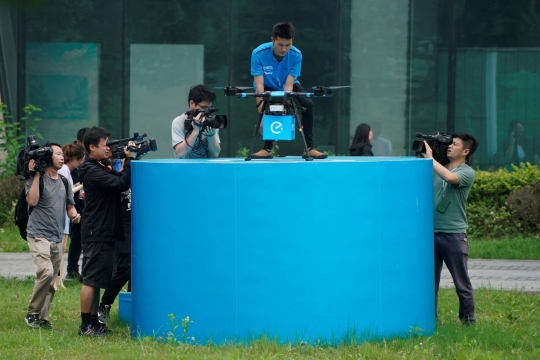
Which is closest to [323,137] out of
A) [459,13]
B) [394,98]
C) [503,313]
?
[394,98]

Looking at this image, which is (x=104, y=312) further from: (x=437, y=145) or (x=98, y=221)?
(x=437, y=145)

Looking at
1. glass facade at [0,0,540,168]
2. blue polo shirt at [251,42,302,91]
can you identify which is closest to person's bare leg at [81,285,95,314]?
blue polo shirt at [251,42,302,91]

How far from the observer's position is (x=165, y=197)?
7070 mm

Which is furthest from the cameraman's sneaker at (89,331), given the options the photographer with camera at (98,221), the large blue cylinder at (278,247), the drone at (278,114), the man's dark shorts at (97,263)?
the drone at (278,114)

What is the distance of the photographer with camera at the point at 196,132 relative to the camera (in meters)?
8.09

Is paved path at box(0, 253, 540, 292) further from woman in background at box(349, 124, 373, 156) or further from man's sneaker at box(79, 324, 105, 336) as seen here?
man's sneaker at box(79, 324, 105, 336)

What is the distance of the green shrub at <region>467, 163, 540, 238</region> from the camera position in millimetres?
14594

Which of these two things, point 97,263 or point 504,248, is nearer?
point 97,263

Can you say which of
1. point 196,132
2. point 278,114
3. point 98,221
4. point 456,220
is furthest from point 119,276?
point 456,220

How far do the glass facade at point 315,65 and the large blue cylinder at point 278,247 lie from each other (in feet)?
34.3

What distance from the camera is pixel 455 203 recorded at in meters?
8.12

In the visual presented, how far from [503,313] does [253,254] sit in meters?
3.47

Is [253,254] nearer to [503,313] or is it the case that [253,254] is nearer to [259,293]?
[259,293]

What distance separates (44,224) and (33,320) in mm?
909
